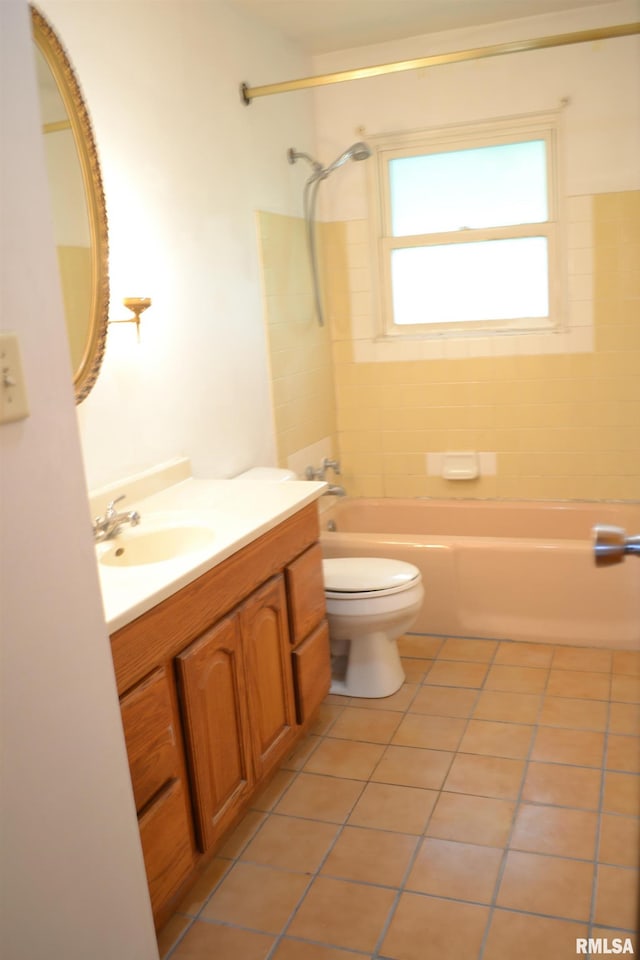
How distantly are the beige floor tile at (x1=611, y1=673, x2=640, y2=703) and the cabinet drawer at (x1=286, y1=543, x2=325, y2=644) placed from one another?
1.00 m

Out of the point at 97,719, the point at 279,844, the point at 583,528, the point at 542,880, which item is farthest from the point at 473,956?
the point at 583,528

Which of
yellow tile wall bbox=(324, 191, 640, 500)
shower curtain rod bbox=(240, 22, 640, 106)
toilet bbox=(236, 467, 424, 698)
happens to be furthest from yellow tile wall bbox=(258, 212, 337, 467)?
toilet bbox=(236, 467, 424, 698)

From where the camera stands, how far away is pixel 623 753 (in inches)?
98.6

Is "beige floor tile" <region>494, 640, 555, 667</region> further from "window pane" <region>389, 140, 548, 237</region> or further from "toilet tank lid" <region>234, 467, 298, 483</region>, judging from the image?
"window pane" <region>389, 140, 548, 237</region>

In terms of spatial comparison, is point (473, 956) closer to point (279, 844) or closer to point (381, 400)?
point (279, 844)

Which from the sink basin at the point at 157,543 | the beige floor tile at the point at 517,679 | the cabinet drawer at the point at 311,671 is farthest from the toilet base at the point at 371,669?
the sink basin at the point at 157,543

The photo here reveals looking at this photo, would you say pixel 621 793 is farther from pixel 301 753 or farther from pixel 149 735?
pixel 149 735

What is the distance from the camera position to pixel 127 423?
2.59 metres

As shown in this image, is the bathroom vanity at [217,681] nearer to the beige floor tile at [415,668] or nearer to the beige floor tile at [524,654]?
the beige floor tile at [415,668]

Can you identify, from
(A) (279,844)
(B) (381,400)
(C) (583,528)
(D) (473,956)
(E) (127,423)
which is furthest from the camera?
(B) (381,400)

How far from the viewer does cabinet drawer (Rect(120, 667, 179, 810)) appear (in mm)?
1722

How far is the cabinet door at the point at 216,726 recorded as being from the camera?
76.5 inches

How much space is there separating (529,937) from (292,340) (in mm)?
2502

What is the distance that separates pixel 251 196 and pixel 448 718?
2011mm
